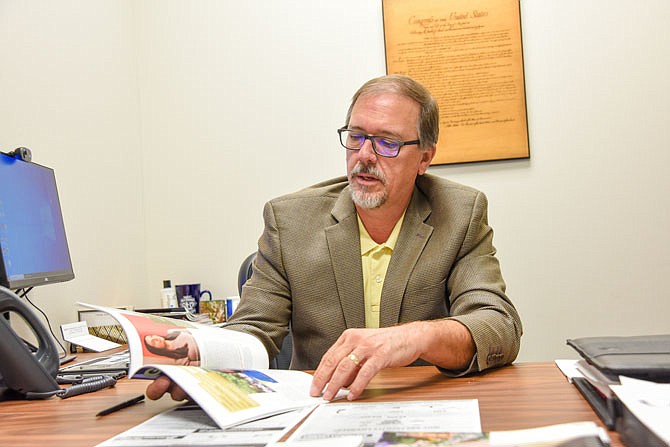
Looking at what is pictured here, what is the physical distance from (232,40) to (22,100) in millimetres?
1093

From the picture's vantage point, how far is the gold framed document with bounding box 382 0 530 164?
107 inches

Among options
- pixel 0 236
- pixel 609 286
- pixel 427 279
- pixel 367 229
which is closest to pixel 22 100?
pixel 0 236

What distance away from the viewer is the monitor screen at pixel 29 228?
1722 millimetres

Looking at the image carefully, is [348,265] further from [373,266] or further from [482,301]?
[482,301]

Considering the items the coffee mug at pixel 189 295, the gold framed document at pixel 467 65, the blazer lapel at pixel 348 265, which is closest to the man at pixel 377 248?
the blazer lapel at pixel 348 265

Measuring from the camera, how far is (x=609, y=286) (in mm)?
2650

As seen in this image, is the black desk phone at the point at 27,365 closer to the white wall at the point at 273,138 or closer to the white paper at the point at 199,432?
the white paper at the point at 199,432

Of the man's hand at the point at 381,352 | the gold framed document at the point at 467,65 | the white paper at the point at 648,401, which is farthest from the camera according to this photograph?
the gold framed document at the point at 467,65

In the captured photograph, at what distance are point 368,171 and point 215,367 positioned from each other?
734mm

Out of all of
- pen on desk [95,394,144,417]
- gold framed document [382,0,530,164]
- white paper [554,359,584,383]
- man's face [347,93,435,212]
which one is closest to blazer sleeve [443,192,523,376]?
white paper [554,359,584,383]

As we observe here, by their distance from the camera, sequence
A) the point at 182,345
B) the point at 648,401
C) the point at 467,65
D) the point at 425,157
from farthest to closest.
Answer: the point at 467,65
the point at 425,157
the point at 182,345
the point at 648,401

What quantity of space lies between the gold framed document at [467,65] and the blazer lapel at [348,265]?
4.01 ft

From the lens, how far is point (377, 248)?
5.62 ft

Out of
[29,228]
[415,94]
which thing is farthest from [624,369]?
[29,228]
